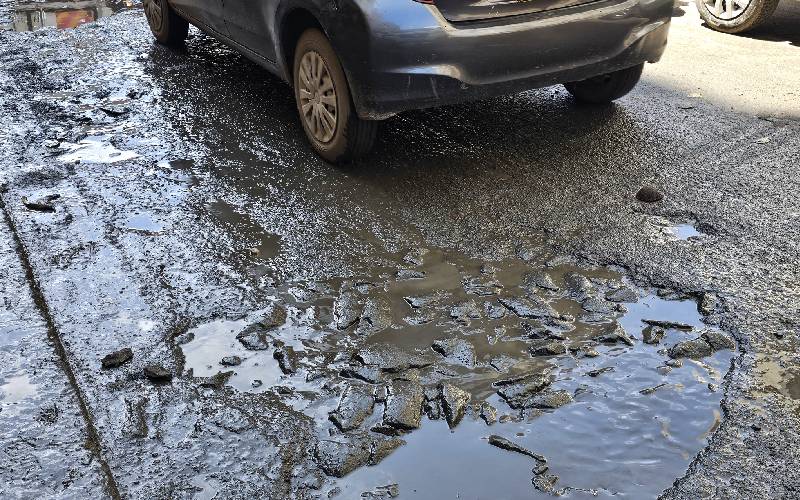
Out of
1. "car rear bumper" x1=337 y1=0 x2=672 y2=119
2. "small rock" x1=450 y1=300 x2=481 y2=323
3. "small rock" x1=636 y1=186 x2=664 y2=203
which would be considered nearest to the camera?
"small rock" x1=450 y1=300 x2=481 y2=323

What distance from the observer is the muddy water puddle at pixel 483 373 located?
8.50 feet

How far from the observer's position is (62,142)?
5.22 meters

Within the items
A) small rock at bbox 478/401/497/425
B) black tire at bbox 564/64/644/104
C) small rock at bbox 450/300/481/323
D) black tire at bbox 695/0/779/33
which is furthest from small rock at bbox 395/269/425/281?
black tire at bbox 695/0/779/33

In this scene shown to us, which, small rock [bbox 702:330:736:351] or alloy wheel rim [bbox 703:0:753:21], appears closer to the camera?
small rock [bbox 702:330:736:351]

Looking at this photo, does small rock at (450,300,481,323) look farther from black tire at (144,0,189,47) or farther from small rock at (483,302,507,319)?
black tire at (144,0,189,47)

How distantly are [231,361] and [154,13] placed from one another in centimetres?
503

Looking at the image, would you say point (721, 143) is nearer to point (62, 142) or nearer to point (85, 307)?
point (85, 307)

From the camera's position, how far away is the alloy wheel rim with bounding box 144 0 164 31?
23.4ft

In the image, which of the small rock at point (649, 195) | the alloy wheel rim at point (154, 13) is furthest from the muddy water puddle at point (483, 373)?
the alloy wheel rim at point (154, 13)

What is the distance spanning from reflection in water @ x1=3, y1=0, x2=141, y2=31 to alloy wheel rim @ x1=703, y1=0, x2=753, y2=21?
5810 mm

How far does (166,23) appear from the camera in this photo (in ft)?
23.2

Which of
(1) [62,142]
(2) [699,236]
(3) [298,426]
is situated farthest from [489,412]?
(1) [62,142]

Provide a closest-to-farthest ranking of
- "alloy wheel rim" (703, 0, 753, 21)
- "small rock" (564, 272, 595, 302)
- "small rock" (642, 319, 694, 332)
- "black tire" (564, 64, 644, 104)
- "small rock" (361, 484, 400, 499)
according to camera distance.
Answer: "small rock" (361, 484, 400, 499)
"small rock" (642, 319, 694, 332)
"small rock" (564, 272, 595, 302)
"black tire" (564, 64, 644, 104)
"alloy wheel rim" (703, 0, 753, 21)

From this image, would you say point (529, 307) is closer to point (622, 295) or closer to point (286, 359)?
point (622, 295)
